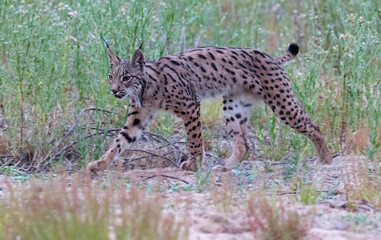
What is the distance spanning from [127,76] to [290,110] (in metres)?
1.80

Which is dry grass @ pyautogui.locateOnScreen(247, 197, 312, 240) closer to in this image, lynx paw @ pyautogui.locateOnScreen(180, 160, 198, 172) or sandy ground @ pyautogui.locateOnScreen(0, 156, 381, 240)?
sandy ground @ pyautogui.locateOnScreen(0, 156, 381, 240)

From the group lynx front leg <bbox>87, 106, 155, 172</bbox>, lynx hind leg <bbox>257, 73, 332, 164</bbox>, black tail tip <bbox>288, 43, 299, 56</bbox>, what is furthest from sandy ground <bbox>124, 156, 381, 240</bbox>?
black tail tip <bbox>288, 43, 299, 56</bbox>

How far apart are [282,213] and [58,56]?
4.25m

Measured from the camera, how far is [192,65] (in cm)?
670

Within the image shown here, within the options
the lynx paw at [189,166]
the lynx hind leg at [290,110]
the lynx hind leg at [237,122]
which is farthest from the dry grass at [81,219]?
the lynx hind leg at [237,122]

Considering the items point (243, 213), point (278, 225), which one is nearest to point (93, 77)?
point (243, 213)

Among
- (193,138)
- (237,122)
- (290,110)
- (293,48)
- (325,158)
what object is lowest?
(325,158)

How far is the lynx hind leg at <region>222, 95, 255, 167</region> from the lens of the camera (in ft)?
22.9

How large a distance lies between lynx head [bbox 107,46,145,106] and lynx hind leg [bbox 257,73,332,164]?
1361 mm

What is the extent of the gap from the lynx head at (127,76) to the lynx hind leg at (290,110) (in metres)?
1.36

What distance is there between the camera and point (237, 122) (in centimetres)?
716

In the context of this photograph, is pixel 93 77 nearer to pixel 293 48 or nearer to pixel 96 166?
pixel 96 166

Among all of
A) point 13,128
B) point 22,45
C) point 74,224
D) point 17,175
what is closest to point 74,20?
point 22,45

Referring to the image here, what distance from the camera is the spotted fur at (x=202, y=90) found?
6.12m
